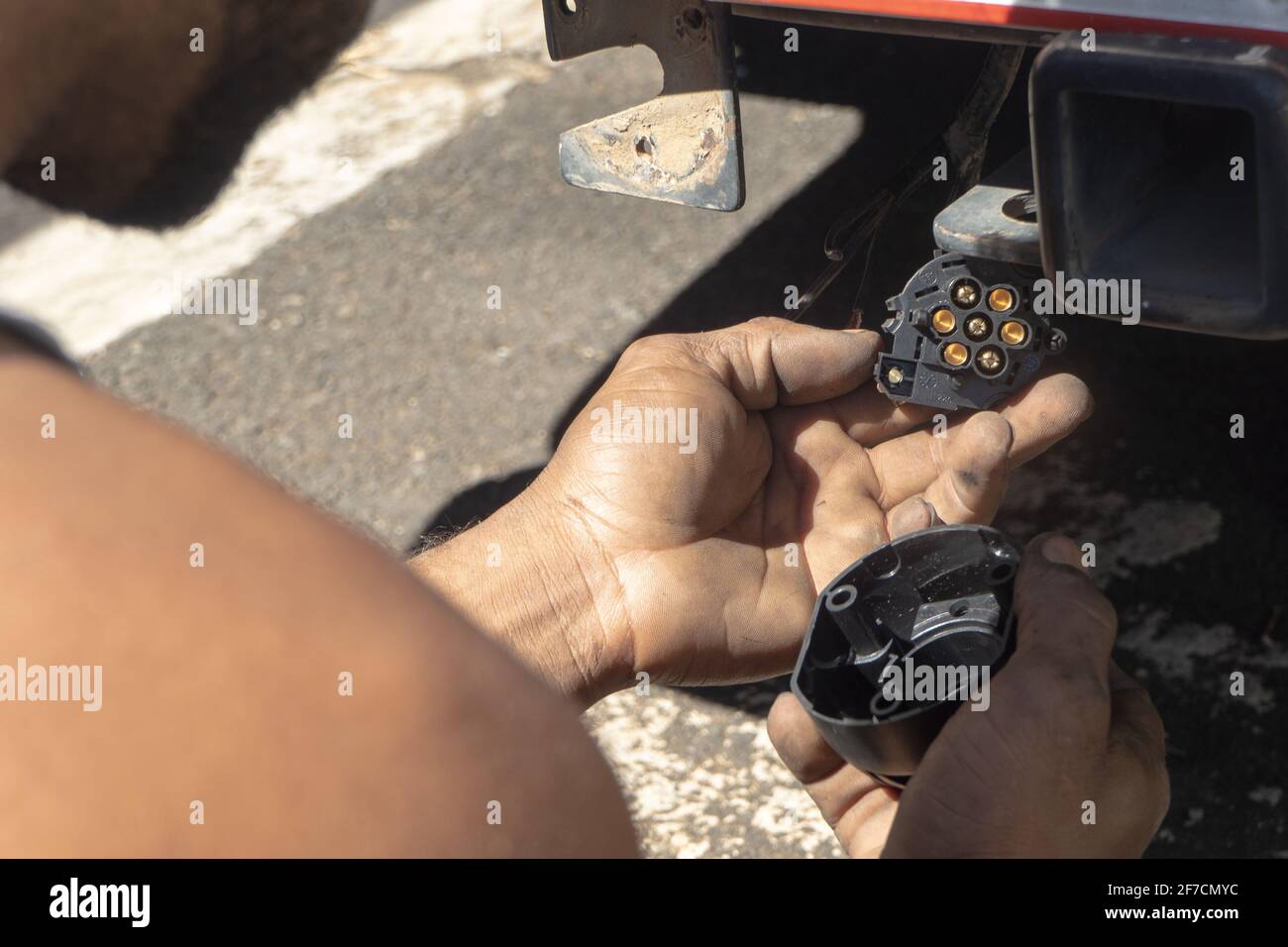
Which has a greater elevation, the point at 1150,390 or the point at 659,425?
the point at 659,425

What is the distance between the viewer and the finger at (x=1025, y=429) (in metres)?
1.86

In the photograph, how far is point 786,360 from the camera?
2014mm

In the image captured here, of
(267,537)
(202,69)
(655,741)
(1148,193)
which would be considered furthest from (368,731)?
(655,741)

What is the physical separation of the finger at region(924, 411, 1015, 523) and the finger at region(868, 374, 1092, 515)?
0.03m

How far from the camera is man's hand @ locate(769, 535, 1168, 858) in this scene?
1262 mm

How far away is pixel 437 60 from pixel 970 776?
3.63m

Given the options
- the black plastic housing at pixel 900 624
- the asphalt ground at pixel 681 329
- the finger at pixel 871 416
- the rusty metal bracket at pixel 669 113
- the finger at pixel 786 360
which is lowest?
the asphalt ground at pixel 681 329

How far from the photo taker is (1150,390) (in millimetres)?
2832

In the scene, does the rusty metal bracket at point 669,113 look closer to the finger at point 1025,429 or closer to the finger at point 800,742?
the finger at point 1025,429

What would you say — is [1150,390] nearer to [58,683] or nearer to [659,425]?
[659,425]

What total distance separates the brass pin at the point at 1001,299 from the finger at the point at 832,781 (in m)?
0.70

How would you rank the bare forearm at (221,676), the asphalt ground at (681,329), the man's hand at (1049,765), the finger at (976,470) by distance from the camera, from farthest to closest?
the asphalt ground at (681,329), the finger at (976,470), the man's hand at (1049,765), the bare forearm at (221,676)

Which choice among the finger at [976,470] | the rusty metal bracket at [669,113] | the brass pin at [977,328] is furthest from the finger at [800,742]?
the rusty metal bracket at [669,113]

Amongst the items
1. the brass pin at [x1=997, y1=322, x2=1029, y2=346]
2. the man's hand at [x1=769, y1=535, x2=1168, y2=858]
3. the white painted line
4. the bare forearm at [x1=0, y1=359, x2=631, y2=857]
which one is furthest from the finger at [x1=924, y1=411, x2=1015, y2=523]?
the white painted line
